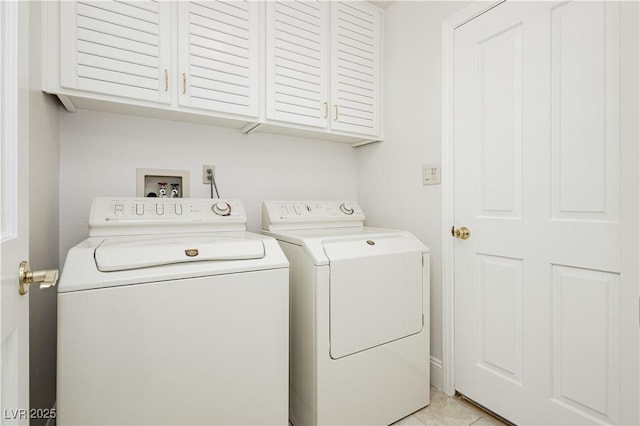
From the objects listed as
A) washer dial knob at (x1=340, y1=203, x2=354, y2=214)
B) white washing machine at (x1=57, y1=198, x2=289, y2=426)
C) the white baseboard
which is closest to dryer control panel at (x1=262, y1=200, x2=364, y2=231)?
washer dial knob at (x1=340, y1=203, x2=354, y2=214)

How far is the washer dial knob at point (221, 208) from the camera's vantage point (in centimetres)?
172

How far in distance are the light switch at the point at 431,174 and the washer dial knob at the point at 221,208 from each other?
47.6 inches

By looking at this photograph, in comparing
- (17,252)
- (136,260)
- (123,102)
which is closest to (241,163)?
(123,102)

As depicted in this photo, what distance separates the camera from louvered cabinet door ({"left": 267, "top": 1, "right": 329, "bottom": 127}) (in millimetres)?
1774

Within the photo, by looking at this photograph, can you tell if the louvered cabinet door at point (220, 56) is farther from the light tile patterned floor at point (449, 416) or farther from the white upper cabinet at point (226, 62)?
the light tile patterned floor at point (449, 416)

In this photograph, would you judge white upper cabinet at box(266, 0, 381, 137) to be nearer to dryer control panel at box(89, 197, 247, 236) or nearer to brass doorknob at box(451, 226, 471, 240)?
dryer control panel at box(89, 197, 247, 236)

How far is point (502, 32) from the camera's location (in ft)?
5.07

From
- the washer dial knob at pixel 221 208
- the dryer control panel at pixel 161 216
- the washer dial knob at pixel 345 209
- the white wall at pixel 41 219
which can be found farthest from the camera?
the washer dial knob at pixel 345 209

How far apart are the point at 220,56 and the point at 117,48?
46cm

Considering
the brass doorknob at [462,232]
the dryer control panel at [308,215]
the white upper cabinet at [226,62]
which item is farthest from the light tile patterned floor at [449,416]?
the white upper cabinet at [226,62]

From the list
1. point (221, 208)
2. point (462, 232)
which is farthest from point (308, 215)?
point (462, 232)

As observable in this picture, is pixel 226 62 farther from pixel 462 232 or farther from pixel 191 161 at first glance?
pixel 462 232

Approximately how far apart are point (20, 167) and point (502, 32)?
1.96m

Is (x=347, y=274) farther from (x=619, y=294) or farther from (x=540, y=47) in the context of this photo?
(x=540, y=47)
